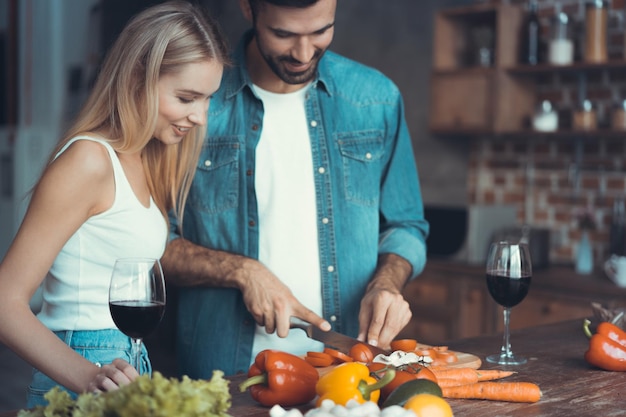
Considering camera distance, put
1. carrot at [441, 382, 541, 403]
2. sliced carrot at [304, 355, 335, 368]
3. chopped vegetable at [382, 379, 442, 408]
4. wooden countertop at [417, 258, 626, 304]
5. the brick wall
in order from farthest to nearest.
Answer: the brick wall → wooden countertop at [417, 258, 626, 304] → sliced carrot at [304, 355, 335, 368] → carrot at [441, 382, 541, 403] → chopped vegetable at [382, 379, 442, 408]

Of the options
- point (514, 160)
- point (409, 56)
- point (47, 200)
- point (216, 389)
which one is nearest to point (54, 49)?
point (409, 56)

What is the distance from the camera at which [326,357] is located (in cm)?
165

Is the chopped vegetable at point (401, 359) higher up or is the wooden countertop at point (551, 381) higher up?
the chopped vegetable at point (401, 359)

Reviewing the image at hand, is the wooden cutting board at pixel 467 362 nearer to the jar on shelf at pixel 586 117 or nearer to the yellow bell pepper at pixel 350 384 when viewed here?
the yellow bell pepper at pixel 350 384

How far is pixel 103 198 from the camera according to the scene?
5.71 feet

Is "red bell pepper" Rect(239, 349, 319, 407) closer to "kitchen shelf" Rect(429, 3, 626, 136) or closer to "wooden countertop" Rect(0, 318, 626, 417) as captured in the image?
"wooden countertop" Rect(0, 318, 626, 417)

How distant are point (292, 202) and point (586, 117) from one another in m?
2.50

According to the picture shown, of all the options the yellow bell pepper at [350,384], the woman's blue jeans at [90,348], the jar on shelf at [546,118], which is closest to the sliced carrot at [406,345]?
the yellow bell pepper at [350,384]

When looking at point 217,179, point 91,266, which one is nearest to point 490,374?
point 91,266

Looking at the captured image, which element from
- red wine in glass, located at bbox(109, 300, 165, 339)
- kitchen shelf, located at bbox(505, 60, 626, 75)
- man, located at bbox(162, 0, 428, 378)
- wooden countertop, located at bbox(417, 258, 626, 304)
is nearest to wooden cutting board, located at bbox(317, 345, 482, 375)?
man, located at bbox(162, 0, 428, 378)

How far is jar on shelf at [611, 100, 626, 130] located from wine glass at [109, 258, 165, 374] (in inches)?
129

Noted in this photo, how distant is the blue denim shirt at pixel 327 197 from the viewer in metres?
2.27

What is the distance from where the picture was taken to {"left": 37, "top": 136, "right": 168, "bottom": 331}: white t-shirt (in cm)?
172

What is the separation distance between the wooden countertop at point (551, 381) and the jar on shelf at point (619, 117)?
217 centimetres
